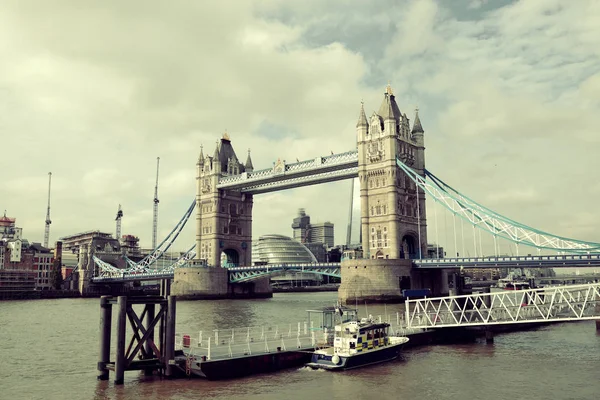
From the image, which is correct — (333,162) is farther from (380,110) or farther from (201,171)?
(201,171)

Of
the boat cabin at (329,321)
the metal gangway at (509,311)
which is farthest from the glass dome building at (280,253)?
the boat cabin at (329,321)

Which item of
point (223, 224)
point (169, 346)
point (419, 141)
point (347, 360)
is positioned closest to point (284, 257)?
point (223, 224)

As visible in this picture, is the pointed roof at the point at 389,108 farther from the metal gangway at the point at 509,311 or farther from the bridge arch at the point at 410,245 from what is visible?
the metal gangway at the point at 509,311

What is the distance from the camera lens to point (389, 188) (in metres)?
87.4

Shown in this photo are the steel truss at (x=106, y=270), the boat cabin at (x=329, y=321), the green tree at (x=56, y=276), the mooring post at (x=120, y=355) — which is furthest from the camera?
the steel truss at (x=106, y=270)

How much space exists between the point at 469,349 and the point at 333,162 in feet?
203

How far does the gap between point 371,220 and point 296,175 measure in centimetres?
2163

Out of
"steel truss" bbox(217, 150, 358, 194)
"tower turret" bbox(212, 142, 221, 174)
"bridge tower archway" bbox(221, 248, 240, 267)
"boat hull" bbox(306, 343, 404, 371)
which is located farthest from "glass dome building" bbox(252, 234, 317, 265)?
"boat hull" bbox(306, 343, 404, 371)

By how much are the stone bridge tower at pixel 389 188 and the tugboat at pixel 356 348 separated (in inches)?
2066

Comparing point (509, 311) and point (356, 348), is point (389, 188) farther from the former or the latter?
point (356, 348)

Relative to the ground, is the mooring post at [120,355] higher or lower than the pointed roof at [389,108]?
lower

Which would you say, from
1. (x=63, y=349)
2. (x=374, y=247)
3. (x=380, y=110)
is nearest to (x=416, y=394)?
(x=63, y=349)

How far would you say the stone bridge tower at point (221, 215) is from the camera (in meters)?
120

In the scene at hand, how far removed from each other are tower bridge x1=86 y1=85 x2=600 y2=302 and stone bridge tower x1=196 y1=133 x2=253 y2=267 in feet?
0.77
